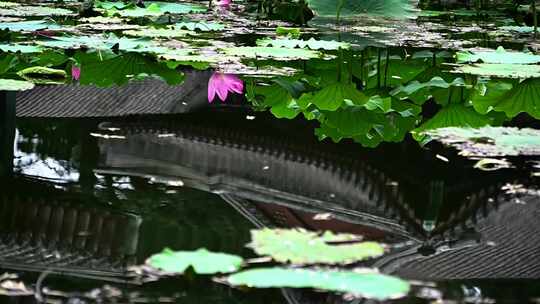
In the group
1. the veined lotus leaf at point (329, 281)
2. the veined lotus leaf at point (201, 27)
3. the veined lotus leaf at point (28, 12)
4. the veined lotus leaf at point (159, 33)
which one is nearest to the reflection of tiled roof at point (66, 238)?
the veined lotus leaf at point (329, 281)

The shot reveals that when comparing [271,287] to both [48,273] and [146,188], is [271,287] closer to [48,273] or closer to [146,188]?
[48,273]

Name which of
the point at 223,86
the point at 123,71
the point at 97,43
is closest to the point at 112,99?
the point at 223,86

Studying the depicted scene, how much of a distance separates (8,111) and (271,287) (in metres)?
1.38

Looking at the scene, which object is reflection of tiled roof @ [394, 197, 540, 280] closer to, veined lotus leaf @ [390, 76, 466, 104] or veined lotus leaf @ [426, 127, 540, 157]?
veined lotus leaf @ [426, 127, 540, 157]

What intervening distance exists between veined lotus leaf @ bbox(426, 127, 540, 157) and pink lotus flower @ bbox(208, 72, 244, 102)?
2.54 feet

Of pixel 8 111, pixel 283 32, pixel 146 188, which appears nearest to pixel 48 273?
pixel 146 188

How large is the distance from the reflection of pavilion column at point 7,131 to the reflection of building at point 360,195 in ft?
0.62

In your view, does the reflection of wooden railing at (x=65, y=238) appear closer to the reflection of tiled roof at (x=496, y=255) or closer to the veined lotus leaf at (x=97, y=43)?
the reflection of tiled roof at (x=496, y=255)

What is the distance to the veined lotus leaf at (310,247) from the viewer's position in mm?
1090

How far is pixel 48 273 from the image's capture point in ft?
3.42

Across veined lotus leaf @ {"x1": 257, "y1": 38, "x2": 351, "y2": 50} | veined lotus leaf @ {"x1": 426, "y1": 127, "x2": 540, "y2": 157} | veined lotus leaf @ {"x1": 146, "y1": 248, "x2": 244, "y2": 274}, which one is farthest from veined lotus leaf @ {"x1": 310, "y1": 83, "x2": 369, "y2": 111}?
veined lotus leaf @ {"x1": 146, "y1": 248, "x2": 244, "y2": 274}

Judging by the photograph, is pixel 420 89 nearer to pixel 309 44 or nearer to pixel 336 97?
pixel 336 97

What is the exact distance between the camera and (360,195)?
1462mm

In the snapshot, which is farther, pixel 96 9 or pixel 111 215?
pixel 96 9
